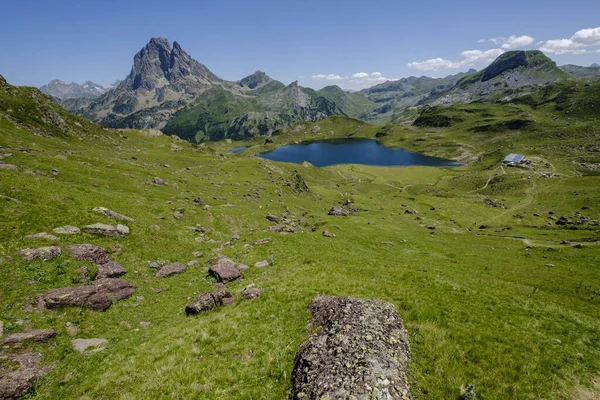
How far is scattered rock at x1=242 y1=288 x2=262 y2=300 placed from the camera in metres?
22.7

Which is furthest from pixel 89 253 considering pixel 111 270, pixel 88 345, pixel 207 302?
pixel 207 302

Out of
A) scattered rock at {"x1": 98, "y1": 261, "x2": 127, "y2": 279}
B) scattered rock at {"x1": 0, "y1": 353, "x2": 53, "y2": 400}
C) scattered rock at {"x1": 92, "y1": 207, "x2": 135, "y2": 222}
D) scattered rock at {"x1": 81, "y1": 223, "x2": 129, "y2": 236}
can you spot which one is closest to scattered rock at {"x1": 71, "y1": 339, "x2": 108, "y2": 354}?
scattered rock at {"x1": 0, "y1": 353, "x2": 53, "y2": 400}

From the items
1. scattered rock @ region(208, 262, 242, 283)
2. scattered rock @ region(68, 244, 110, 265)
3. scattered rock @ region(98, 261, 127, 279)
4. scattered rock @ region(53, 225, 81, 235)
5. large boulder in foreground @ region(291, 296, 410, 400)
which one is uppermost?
scattered rock @ region(53, 225, 81, 235)

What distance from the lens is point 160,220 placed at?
41219 mm

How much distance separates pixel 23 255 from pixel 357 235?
1743 inches

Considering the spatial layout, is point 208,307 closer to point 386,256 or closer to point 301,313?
point 301,313

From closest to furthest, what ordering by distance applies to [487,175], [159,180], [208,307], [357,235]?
[208,307], [357,235], [159,180], [487,175]

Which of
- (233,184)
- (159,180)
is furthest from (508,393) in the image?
(233,184)

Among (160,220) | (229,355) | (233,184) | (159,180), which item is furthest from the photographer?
(233,184)

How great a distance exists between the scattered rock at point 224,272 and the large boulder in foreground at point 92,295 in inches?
299

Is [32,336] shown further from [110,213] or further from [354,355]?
[110,213]

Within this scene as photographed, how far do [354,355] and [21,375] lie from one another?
17141 millimetres

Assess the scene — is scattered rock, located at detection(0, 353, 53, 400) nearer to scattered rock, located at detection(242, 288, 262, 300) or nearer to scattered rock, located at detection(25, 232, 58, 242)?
scattered rock, located at detection(242, 288, 262, 300)

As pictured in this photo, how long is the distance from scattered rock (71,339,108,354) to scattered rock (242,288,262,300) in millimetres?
9758
